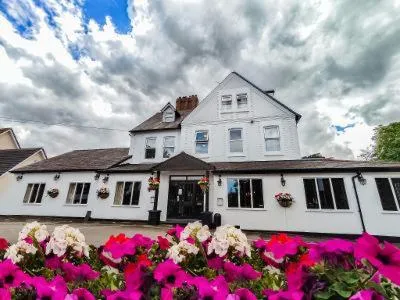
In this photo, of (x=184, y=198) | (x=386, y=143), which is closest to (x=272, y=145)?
(x=184, y=198)

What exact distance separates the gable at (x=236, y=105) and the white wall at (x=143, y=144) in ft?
5.35

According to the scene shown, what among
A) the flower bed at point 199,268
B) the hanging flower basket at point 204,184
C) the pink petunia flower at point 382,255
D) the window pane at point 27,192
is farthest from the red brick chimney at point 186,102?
the pink petunia flower at point 382,255

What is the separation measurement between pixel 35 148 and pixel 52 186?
9.98 metres

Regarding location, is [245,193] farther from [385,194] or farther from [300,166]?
[385,194]

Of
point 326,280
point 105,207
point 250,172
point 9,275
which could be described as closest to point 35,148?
point 105,207

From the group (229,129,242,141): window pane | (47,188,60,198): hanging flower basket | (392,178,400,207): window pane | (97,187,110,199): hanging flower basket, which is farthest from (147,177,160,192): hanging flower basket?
(392,178,400,207): window pane

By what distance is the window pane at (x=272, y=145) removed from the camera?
15.1 metres

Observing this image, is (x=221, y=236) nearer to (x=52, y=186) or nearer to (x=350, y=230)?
(x=350, y=230)

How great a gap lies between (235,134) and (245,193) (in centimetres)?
483

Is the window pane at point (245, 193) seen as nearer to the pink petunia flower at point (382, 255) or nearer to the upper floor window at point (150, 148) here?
the upper floor window at point (150, 148)

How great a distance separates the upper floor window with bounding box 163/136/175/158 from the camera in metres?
17.5

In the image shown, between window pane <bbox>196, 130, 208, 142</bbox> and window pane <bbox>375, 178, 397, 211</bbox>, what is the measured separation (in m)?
10.5

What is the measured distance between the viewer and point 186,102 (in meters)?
21.8

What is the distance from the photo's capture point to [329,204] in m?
11.8
